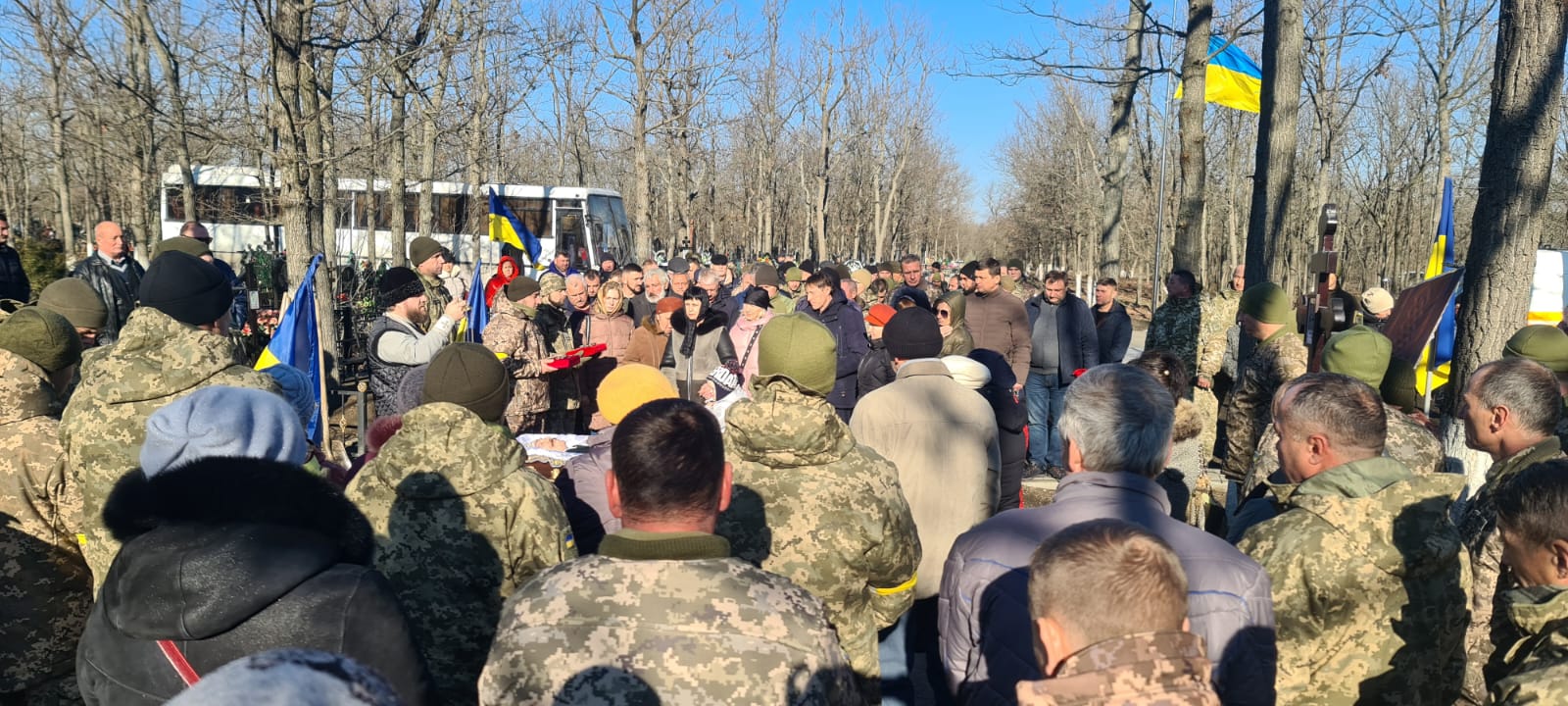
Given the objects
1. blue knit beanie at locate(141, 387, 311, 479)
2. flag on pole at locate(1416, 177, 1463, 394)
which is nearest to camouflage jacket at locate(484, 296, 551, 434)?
blue knit beanie at locate(141, 387, 311, 479)

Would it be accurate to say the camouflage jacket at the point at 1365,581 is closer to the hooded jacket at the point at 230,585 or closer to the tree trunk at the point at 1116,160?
the hooded jacket at the point at 230,585

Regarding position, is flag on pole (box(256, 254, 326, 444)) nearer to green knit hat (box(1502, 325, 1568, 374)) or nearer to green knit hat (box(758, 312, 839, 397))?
green knit hat (box(758, 312, 839, 397))

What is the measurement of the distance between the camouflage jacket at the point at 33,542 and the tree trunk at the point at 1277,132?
786 cm

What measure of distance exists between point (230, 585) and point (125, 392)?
2261mm

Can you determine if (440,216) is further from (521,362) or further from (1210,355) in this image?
(1210,355)

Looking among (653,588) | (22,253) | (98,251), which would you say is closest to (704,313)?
(98,251)

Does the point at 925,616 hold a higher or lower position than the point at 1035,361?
lower

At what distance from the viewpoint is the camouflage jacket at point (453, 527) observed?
289 centimetres

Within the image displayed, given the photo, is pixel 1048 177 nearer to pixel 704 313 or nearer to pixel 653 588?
pixel 704 313

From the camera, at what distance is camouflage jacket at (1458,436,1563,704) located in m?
3.10

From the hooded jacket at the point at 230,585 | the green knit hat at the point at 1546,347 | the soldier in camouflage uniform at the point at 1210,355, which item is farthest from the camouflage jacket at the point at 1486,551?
the soldier in camouflage uniform at the point at 1210,355

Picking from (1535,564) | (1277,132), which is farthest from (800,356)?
(1277,132)

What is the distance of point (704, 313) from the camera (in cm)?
815

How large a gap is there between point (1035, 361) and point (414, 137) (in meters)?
20.0
